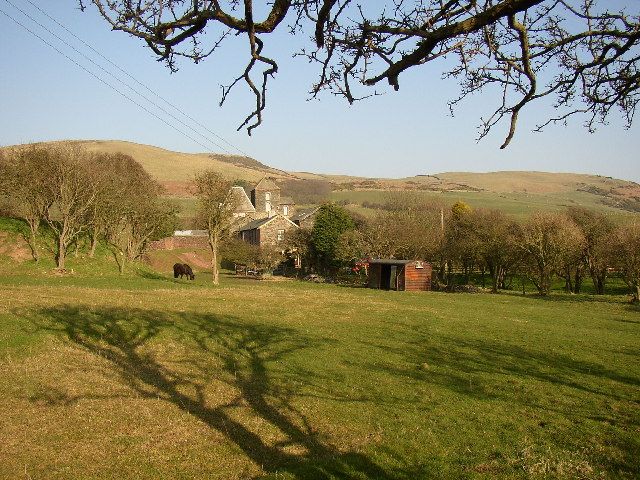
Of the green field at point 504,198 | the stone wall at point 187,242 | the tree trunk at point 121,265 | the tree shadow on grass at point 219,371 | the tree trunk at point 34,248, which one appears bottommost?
the stone wall at point 187,242

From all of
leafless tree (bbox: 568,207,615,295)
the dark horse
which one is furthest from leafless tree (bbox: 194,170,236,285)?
leafless tree (bbox: 568,207,615,295)

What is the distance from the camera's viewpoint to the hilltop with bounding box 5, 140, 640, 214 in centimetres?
11981

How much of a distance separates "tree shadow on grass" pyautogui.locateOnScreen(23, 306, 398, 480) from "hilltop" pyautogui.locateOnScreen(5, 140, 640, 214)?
93.9 meters

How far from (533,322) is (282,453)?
19.3 m

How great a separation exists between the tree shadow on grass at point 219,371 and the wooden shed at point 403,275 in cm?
3116

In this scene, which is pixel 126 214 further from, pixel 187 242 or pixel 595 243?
pixel 187 242

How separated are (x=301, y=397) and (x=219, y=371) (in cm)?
324

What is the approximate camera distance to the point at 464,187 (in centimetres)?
13612

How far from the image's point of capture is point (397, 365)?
48.3 ft

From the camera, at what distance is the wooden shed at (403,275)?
51.0 metres

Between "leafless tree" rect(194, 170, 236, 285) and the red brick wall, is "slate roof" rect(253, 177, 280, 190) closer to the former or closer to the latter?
the red brick wall

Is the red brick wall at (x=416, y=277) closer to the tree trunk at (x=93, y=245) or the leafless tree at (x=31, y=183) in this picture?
the tree trunk at (x=93, y=245)

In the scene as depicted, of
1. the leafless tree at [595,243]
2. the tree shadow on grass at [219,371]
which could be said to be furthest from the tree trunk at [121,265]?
the leafless tree at [595,243]

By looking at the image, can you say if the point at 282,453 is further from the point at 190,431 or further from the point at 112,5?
the point at 112,5
